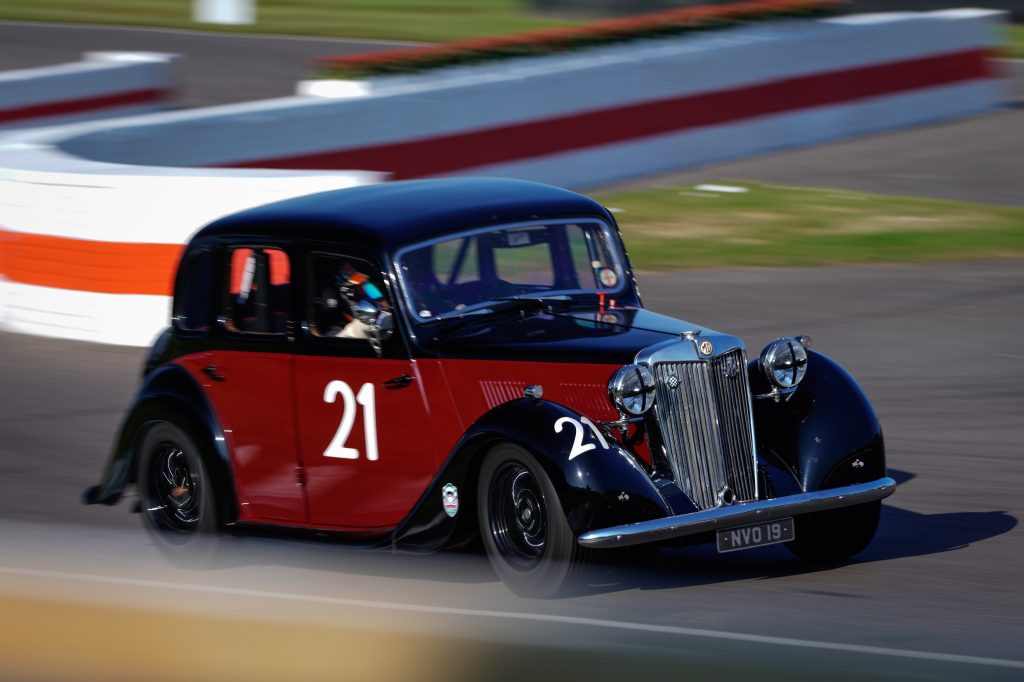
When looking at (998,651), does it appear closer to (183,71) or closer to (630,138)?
(630,138)

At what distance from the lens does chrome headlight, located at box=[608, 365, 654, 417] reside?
6.40 meters

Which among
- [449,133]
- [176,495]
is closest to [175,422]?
[176,495]

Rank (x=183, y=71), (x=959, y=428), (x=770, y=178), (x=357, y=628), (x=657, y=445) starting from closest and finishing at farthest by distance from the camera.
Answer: (x=357, y=628), (x=657, y=445), (x=959, y=428), (x=770, y=178), (x=183, y=71)

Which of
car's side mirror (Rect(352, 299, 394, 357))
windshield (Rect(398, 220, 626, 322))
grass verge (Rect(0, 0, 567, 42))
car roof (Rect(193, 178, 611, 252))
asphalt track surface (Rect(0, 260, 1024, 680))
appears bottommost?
asphalt track surface (Rect(0, 260, 1024, 680))

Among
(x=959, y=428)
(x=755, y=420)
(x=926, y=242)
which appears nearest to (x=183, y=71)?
(x=926, y=242)

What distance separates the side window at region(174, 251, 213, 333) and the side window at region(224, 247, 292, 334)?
0.15m

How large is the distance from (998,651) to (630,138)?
15103 millimetres

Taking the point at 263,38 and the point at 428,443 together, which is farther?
the point at 263,38

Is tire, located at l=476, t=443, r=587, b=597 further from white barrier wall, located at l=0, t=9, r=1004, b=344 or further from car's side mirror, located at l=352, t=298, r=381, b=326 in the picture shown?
white barrier wall, located at l=0, t=9, r=1004, b=344

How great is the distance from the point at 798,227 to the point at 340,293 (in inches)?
366

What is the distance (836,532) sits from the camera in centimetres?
709

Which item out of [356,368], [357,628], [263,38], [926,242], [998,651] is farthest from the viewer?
[263,38]

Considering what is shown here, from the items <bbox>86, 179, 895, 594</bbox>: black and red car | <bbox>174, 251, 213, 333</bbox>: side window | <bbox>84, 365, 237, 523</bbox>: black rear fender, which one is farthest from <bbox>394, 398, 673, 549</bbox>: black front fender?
<bbox>174, 251, 213, 333</bbox>: side window

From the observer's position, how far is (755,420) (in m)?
7.12
